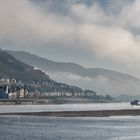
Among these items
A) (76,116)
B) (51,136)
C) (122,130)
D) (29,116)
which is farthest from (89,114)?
(51,136)

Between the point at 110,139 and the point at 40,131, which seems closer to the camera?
the point at 110,139

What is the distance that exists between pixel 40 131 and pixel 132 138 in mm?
24234

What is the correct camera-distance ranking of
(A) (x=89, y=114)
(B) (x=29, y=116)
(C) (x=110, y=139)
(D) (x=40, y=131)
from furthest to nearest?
1. (A) (x=89, y=114)
2. (B) (x=29, y=116)
3. (D) (x=40, y=131)
4. (C) (x=110, y=139)

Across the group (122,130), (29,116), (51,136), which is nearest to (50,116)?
(29,116)

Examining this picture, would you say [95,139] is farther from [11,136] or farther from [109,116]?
[109,116]

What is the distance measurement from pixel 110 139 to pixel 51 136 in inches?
475

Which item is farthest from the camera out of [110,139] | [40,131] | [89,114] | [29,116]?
[89,114]

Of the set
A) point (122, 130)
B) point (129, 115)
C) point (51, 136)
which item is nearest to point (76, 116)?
point (129, 115)

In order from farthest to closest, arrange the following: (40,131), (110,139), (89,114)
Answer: (89,114) → (40,131) → (110,139)

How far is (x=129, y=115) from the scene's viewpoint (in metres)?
195

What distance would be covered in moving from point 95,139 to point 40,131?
21.4 meters

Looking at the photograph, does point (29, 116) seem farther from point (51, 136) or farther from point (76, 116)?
point (51, 136)

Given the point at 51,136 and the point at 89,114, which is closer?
the point at 51,136

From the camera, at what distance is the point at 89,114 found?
631ft
